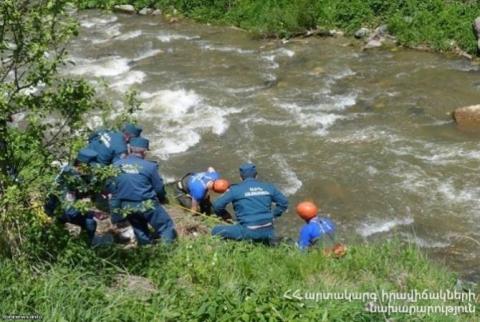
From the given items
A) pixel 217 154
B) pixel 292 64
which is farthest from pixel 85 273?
pixel 292 64

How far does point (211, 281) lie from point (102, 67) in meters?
11.3

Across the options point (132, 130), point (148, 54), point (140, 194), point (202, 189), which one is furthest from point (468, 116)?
point (148, 54)

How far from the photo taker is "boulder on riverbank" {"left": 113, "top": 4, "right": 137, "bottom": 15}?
72.9 feet

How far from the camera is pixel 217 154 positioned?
481 inches

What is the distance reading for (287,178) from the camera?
11273mm

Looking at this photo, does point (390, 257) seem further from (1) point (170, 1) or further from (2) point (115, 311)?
(1) point (170, 1)

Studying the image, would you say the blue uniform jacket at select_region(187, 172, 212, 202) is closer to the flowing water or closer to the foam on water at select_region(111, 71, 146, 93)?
the flowing water

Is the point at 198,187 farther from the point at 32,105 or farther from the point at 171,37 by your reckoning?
the point at 171,37

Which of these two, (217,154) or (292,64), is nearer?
(217,154)

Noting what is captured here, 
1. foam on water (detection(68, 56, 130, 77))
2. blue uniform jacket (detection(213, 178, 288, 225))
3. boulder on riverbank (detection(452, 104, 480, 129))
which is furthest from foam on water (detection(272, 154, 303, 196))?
foam on water (detection(68, 56, 130, 77))

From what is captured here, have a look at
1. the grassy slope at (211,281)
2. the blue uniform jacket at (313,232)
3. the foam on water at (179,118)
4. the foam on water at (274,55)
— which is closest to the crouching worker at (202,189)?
the grassy slope at (211,281)

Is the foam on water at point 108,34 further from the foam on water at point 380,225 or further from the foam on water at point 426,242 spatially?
the foam on water at point 426,242

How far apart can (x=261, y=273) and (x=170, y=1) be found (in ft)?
54.4

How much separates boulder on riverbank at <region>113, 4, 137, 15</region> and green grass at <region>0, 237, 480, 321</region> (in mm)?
15350
